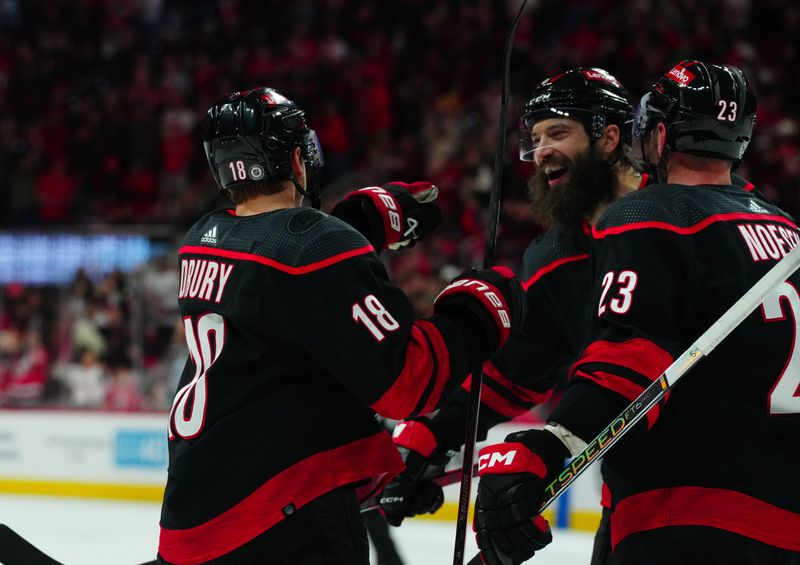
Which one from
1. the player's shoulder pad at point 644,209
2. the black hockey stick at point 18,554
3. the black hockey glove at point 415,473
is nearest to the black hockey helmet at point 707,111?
the player's shoulder pad at point 644,209

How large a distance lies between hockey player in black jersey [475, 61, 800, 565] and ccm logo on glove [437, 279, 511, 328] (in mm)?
262

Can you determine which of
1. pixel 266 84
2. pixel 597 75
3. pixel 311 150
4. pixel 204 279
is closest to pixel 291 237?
pixel 204 279

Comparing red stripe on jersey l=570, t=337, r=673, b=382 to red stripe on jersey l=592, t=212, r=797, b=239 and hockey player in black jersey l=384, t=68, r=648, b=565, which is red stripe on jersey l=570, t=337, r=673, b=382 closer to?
red stripe on jersey l=592, t=212, r=797, b=239

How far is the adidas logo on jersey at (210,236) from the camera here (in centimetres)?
221

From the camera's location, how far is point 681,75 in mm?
2186

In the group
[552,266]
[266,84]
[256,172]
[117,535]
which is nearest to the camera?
[256,172]

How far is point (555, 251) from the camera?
2822mm

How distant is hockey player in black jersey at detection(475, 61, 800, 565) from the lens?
1.96 metres

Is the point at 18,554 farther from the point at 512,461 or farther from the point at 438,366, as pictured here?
the point at 512,461

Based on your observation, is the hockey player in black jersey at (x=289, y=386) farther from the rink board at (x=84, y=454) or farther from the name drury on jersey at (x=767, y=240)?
the rink board at (x=84, y=454)

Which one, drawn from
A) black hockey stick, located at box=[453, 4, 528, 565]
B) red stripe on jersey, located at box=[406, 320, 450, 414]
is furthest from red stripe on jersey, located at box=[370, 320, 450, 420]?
black hockey stick, located at box=[453, 4, 528, 565]

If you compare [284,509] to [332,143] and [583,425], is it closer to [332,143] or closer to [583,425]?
[583,425]

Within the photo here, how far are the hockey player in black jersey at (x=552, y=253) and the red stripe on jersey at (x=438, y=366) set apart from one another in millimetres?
690

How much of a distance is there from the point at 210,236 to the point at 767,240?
1.08 metres
